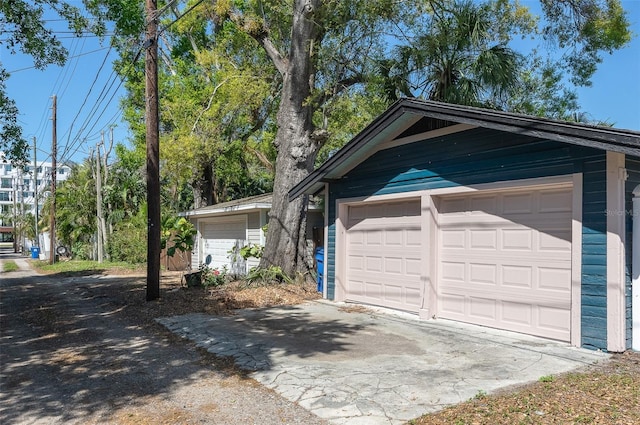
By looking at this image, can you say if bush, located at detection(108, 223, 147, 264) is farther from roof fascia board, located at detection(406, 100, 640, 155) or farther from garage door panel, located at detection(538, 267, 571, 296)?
garage door panel, located at detection(538, 267, 571, 296)

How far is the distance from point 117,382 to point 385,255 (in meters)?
5.76

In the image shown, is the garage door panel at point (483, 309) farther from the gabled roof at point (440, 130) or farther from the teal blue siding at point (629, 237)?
the gabled roof at point (440, 130)

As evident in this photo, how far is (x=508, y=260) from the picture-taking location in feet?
24.3

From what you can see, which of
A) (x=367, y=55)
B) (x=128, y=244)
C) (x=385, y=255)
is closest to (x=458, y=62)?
(x=367, y=55)

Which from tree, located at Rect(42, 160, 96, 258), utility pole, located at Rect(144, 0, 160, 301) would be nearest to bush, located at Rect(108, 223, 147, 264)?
tree, located at Rect(42, 160, 96, 258)

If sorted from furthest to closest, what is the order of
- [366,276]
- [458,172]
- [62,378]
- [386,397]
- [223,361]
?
1. [366,276]
2. [458,172]
3. [223,361]
4. [62,378]
5. [386,397]

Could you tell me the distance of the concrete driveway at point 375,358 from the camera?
4664 millimetres

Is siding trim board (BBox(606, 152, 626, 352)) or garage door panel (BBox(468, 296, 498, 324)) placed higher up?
siding trim board (BBox(606, 152, 626, 352))

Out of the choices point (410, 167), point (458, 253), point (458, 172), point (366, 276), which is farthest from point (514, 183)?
point (366, 276)

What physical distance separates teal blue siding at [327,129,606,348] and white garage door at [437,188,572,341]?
376 millimetres

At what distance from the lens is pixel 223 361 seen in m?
6.17

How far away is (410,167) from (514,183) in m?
2.20

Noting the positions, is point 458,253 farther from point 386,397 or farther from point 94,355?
point 94,355

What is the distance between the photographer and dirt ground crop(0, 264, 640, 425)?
4234mm
